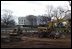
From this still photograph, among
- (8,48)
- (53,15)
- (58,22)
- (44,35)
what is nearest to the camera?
(8,48)

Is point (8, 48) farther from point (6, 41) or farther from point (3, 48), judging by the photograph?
point (6, 41)

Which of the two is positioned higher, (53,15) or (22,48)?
(53,15)

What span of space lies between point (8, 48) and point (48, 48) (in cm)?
337

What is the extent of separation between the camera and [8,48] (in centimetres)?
1301

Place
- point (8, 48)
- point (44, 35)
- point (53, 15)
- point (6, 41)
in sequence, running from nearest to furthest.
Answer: point (8, 48), point (6, 41), point (44, 35), point (53, 15)

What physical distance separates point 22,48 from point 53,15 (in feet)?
106

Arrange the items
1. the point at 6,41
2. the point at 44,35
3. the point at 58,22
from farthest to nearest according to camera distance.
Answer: the point at 58,22 → the point at 44,35 → the point at 6,41

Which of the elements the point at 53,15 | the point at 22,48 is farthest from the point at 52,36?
the point at 53,15

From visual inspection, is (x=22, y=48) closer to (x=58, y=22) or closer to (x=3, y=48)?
(x=3, y=48)

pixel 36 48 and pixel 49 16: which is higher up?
pixel 49 16

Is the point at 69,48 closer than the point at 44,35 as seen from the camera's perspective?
Yes

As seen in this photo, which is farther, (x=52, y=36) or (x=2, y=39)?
(x=52, y=36)

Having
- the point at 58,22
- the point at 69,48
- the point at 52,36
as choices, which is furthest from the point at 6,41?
the point at 58,22

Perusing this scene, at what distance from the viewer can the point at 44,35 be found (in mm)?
23875
